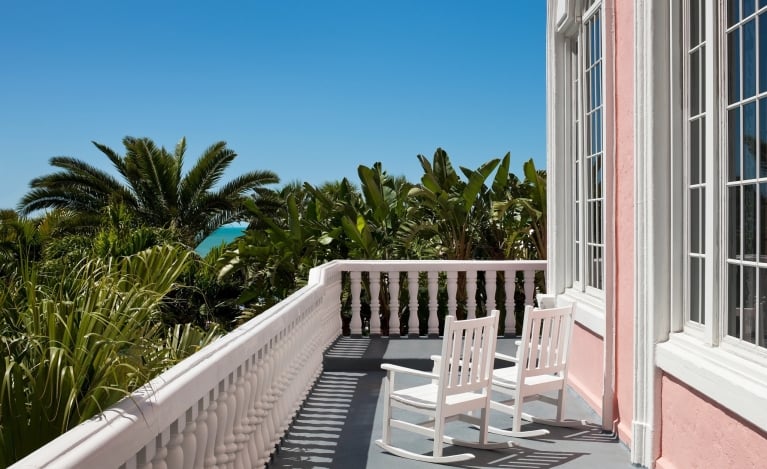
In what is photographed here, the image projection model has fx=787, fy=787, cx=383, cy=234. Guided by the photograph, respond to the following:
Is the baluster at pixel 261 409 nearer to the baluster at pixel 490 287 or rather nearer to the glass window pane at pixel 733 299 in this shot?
the glass window pane at pixel 733 299

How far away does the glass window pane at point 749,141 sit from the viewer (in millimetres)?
3527

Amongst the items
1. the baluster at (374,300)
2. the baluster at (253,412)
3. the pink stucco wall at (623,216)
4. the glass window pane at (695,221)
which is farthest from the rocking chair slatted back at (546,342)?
the baluster at (374,300)

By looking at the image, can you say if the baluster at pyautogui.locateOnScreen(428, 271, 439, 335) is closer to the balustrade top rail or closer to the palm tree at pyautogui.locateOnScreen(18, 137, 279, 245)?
the balustrade top rail

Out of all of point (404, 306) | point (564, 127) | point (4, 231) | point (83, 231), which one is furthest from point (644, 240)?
point (83, 231)

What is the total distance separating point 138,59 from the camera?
63.1 meters

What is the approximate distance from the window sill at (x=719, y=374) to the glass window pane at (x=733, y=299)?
13 centimetres

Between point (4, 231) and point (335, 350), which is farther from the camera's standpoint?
point (4, 231)

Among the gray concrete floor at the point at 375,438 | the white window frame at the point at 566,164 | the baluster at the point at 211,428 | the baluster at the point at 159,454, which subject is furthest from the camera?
the white window frame at the point at 566,164

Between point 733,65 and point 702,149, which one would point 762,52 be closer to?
point 733,65

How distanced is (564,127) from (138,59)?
2403 inches

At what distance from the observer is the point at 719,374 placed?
366 centimetres

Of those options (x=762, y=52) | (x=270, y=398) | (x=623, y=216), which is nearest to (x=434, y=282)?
(x=623, y=216)

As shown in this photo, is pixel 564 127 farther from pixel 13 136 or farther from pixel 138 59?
pixel 13 136

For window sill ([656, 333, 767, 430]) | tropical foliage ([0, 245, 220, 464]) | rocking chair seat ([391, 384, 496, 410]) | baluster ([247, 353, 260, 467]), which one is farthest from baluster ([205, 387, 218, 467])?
window sill ([656, 333, 767, 430])
